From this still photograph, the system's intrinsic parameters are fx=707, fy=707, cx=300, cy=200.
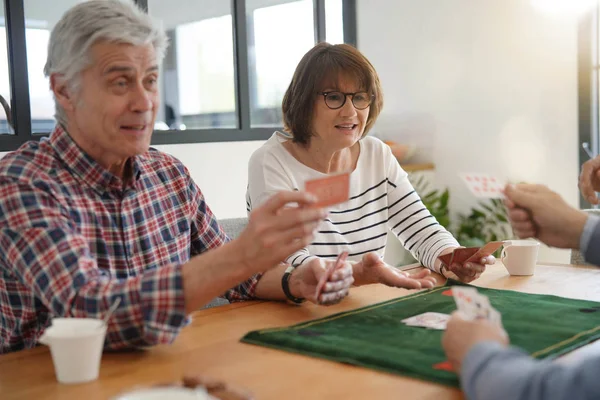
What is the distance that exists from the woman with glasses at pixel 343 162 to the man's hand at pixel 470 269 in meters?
0.22

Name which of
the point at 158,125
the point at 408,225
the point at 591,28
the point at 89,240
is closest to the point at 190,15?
the point at 158,125

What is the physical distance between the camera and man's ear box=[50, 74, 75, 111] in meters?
1.54

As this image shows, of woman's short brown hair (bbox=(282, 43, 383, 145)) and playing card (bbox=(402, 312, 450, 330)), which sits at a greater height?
woman's short brown hair (bbox=(282, 43, 383, 145))

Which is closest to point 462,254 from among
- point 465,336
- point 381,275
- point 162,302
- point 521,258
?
point 521,258

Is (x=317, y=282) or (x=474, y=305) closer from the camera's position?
(x=474, y=305)

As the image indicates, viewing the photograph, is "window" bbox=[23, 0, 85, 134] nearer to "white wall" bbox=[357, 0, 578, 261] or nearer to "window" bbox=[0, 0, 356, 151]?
"window" bbox=[0, 0, 356, 151]

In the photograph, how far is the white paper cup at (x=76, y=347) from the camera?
1142 millimetres

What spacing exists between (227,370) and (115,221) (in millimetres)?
493

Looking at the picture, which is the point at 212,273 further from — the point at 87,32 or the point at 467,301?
the point at 87,32

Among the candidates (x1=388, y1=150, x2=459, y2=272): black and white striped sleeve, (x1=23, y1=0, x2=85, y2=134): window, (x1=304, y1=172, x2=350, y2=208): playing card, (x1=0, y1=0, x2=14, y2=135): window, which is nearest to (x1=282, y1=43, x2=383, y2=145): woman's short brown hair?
(x1=388, y1=150, x2=459, y2=272): black and white striped sleeve

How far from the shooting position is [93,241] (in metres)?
1.50

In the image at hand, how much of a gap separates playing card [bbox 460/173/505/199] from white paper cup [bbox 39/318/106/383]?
0.85 meters

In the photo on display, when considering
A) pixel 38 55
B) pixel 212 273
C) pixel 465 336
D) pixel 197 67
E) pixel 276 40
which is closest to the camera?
pixel 465 336

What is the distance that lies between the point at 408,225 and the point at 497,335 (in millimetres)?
1264
